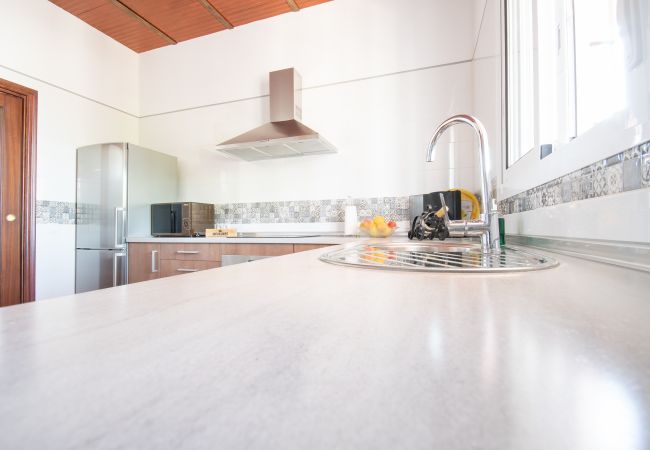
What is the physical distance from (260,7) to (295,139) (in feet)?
4.37

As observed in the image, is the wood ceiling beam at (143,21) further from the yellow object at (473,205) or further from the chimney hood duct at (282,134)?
the yellow object at (473,205)

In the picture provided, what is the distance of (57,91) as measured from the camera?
2.58 meters

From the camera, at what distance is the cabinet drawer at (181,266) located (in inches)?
89.6

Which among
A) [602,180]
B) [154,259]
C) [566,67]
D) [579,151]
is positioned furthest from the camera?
[154,259]

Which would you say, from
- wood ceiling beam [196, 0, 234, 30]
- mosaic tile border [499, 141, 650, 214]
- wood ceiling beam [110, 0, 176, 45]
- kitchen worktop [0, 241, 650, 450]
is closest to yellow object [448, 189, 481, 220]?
mosaic tile border [499, 141, 650, 214]

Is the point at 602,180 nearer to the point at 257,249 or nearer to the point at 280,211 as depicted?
the point at 257,249

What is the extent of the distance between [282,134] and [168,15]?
1580 mm

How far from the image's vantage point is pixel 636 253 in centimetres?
58

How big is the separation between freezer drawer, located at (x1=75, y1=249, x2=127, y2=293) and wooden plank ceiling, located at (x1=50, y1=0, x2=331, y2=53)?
1.99 meters

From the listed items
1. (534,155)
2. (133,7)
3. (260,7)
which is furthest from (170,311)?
(133,7)

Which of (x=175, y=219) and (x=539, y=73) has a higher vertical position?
(x=539, y=73)

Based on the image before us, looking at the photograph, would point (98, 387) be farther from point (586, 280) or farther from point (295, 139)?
point (295, 139)

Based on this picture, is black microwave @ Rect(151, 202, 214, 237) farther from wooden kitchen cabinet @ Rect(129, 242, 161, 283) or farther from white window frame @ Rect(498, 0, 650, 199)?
white window frame @ Rect(498, 0, 650, 199)

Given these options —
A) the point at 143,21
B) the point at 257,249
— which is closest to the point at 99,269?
the point at 257,249
